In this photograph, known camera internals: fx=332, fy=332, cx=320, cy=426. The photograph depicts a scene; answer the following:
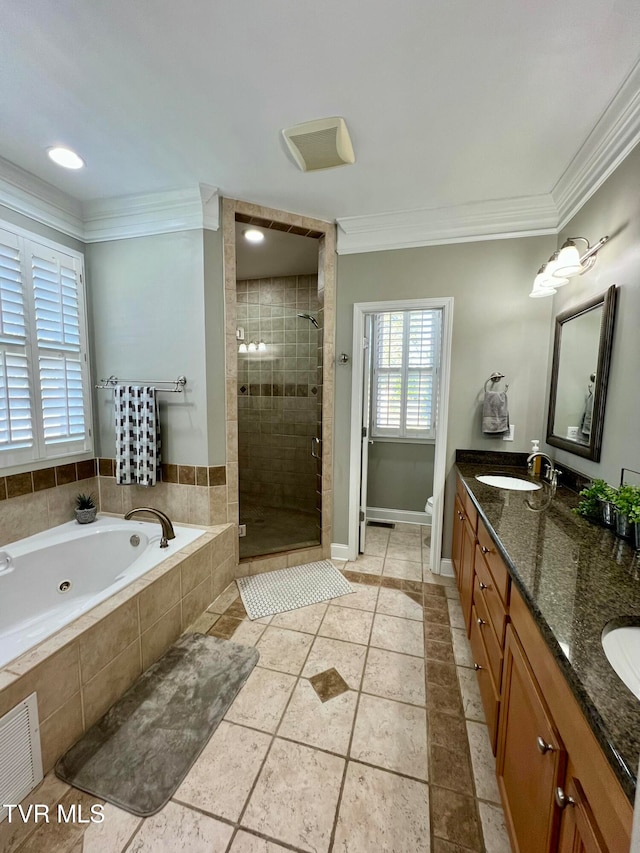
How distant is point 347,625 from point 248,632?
0.60 metres

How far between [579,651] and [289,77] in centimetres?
213

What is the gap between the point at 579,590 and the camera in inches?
36.7

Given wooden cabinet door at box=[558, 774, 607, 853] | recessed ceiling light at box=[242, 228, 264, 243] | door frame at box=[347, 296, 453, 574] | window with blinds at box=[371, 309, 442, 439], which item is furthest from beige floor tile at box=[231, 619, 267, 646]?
recessed ceiling light at box=[242, 228, 264, 243]

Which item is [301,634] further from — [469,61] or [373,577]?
[469,61]

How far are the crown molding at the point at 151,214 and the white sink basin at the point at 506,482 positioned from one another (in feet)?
7.97

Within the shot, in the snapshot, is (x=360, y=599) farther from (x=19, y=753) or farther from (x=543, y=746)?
(x=19, y=753)

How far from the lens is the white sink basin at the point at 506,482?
2021mm

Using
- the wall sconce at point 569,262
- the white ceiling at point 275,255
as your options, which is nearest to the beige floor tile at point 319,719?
the wall sconce at point 569,262

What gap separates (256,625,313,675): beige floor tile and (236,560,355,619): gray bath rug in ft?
0.63

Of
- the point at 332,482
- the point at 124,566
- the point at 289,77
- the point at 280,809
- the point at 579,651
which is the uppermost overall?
the point at 289,77

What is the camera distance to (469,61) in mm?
1283

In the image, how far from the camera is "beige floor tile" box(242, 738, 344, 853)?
1.09m

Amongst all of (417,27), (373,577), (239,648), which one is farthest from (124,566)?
(417,27)

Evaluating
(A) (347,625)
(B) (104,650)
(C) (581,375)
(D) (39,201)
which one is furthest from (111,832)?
(D) (39,201)
